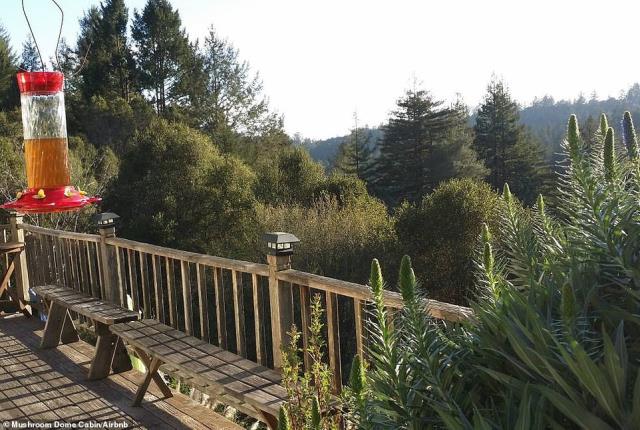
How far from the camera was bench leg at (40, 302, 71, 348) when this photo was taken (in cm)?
528

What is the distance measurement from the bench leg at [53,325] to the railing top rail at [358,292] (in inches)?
108

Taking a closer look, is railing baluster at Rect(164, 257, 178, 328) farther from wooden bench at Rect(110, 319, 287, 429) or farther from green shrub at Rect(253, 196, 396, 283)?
green shrub at Rect(253, 196, 396, 283)

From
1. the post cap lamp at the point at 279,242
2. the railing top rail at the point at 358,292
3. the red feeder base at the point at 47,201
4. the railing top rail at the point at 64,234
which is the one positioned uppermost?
the red feeder base at the point at 47,201

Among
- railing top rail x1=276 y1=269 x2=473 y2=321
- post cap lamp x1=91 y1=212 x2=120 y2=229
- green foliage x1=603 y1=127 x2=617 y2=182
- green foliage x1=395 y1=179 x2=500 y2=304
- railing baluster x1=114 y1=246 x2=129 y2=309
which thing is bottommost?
green foliage x1=395 y1=179 x2=500 y2=304

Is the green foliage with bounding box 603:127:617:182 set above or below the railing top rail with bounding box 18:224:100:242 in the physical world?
above

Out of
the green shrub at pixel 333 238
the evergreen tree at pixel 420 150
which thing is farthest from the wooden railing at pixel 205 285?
the evergreen tree at pixel 420 150

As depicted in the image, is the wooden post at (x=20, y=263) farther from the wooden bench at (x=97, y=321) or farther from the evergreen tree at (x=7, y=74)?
the evergreen tree at (x=7, y=74)

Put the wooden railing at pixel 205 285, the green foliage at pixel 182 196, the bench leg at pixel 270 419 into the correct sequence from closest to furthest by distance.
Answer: the bench leg at pixel 270 419, the wooden railing at pixel 205 285, the green foliage at pixel 182 196

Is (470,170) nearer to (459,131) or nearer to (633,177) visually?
(459,131)

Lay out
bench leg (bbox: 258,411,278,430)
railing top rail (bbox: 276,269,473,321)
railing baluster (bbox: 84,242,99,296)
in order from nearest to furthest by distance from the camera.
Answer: railing top rail (bbox: 276,269,473,321), bench leg (bbox: 258,411,278,430), railing baluster (bbox: 84,242,99,296)

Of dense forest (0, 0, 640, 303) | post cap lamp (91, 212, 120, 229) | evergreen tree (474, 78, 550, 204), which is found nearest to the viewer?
post cap lamp (91, 212, 120, 229)

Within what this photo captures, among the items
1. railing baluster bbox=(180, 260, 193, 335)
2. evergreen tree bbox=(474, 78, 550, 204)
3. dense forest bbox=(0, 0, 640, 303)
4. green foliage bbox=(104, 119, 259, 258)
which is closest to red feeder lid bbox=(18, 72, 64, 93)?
railing baluster bbox=(180, 260, 193, 335)

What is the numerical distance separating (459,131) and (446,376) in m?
31.9

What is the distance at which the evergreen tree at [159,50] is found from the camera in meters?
28.2
